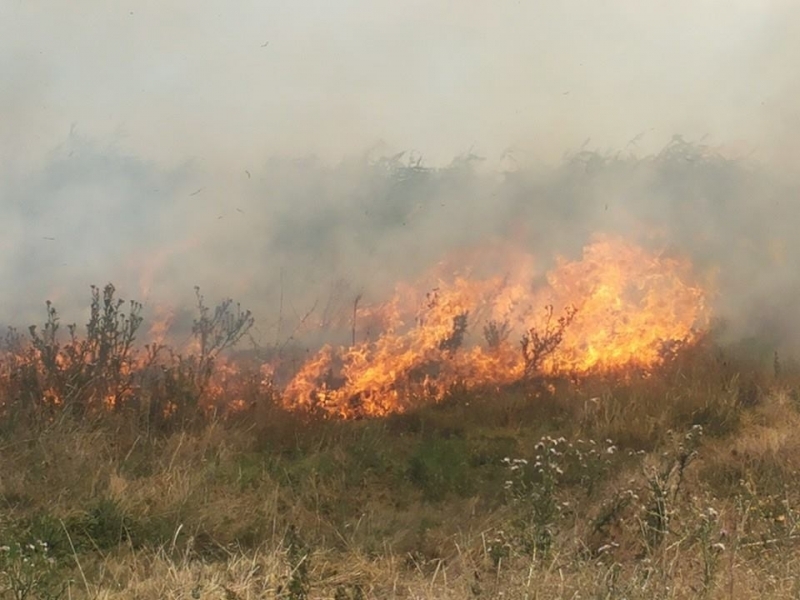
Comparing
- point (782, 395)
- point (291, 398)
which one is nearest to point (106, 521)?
point (291, 398)

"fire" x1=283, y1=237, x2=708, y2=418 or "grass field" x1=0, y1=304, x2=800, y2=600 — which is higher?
"fire" x1=283, y1=237, x2=708, y2=418

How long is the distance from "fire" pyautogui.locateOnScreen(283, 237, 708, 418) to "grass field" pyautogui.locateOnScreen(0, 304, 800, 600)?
1.54ft

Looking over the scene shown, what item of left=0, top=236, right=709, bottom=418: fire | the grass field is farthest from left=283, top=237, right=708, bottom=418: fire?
the grass field

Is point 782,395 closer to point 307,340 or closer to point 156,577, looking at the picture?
point 307,340

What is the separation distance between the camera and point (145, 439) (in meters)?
6.35

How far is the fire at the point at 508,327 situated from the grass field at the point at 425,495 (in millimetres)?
471

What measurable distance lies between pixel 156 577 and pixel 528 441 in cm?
398

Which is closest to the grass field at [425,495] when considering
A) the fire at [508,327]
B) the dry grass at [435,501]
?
the dry grass at [435,501]

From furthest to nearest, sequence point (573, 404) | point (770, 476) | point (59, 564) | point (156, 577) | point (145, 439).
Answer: point (573, 404), point (145, 439), point (770, 476), point (59, 564), point (156, 577)

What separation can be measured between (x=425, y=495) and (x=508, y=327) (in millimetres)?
3580

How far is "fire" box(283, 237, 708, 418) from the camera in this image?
813 centimetres

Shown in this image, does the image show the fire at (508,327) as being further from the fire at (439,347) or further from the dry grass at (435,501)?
the dry grass at (435,501)

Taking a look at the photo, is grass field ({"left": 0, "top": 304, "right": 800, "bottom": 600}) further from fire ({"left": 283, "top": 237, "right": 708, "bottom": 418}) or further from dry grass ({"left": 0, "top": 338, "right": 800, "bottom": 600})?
fire ({"left": 283, "top": 237, "right": 708, "bottom": 418})

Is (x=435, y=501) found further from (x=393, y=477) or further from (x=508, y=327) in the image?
Result: (x=508, y=327)
